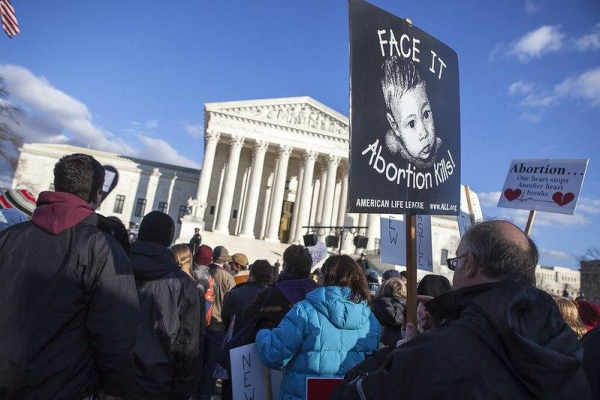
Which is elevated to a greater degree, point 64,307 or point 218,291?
point 64,307

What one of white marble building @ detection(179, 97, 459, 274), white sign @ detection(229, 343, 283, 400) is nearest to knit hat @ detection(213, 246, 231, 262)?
white sign @ detection(229, 343, 283, 400)

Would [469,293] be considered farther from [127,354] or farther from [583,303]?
[583,303]

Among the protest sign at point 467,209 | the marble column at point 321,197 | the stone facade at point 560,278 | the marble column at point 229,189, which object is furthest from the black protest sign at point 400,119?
the stone facade at point 560,278

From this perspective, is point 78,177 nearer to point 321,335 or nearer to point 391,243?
point 321,335

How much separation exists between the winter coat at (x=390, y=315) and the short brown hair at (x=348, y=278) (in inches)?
43.9

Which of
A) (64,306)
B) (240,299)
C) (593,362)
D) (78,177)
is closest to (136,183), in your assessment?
(240,299)

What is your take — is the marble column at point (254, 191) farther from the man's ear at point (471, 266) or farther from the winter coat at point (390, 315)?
the man's ear at point (471, 266)

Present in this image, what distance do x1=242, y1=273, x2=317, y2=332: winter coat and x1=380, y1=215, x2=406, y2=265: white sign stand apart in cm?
327

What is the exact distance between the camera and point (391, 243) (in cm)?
738

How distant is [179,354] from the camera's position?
3.70m

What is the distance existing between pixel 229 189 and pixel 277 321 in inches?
1523

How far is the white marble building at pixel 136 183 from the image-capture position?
167 ft

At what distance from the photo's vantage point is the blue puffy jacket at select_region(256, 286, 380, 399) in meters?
3.25

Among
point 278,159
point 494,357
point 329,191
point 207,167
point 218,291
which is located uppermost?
point 278,159
